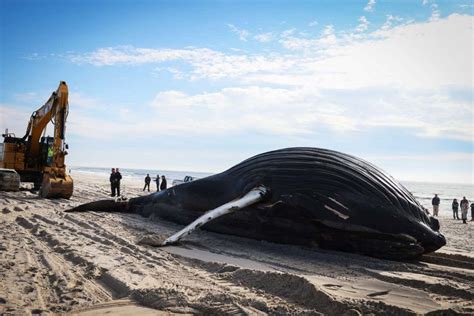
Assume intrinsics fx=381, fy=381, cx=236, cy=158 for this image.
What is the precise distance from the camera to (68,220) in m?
8.41

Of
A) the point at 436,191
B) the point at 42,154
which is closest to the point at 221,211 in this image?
the point at 42,154

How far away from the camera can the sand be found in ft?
10.2

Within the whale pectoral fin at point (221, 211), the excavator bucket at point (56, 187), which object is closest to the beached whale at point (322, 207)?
the whale pectoral fin at point (221, 211)

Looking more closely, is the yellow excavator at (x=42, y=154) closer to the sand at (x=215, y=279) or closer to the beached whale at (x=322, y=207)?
the sand at (x=215, y=279)

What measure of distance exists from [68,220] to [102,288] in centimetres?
531

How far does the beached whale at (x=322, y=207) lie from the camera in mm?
5000

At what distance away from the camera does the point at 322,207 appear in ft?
17.5

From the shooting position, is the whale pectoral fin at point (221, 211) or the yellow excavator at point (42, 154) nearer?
the whale pectoral fin at point (221, 211)

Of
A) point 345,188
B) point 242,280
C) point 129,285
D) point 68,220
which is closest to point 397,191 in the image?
point 345,188

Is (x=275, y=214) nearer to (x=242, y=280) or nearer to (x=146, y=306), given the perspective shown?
(x=242, y=280)

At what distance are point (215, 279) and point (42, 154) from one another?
17.6 metres

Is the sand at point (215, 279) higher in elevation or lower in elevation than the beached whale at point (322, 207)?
lower

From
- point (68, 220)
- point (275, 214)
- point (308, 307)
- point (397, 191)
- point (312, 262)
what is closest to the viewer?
point (308, 307)

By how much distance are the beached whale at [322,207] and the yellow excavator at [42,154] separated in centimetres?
999
